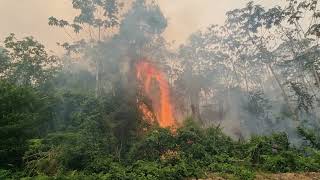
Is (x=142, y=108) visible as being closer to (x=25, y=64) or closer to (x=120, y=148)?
(x=120, y=148)

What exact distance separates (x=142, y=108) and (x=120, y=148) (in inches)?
177

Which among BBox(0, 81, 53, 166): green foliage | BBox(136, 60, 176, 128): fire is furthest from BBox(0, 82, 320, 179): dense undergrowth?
BBox(136, 60, 176, 128): fire

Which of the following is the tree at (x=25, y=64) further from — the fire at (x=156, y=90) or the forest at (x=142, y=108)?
the fire at (x=156, y=90)

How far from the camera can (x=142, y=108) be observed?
29.5m

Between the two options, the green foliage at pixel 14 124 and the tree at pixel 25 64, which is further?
the tree at pixel 25 64

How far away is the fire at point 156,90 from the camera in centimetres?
3362

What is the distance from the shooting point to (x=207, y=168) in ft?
61.5

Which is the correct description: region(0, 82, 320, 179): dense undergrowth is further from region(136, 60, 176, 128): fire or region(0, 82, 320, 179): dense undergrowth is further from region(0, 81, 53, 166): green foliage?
region(136, 60, 176, 128): fire

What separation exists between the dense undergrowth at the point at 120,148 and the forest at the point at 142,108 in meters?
0.07

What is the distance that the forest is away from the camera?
18.8 meters

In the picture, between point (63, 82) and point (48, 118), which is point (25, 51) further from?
point (48, 118)

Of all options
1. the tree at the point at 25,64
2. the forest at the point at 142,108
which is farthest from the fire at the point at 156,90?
the tree at the point at 25,64

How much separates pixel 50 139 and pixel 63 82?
21.3 meters

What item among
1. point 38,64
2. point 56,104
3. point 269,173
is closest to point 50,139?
point 56,104
